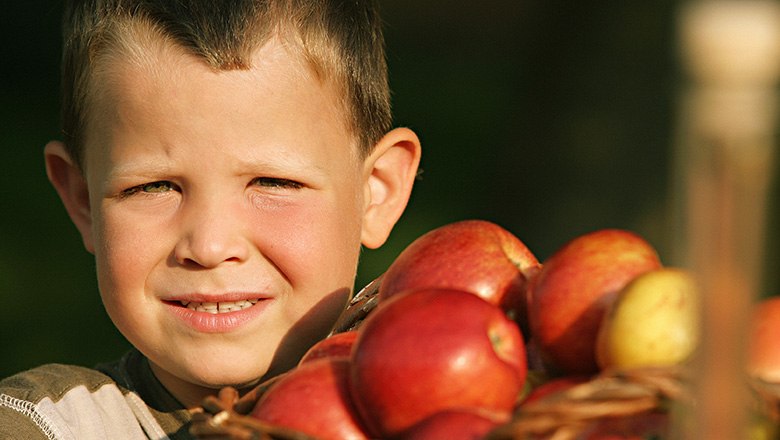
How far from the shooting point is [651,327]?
4.11ft

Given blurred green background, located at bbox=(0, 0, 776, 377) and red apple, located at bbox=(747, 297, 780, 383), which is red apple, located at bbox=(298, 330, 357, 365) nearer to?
red apple, located at bbox=(747, 297, 780, 383)

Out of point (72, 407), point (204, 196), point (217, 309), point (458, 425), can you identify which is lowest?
point (72, 407)

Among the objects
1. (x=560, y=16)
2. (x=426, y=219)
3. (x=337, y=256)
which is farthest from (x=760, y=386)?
(x=426, y=219)

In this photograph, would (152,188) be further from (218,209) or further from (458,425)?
(458,425)

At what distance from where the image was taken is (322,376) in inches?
53.7

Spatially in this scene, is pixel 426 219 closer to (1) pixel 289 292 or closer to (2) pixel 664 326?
(1) pixel 289 292

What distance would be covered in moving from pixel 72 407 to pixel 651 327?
3.59ft

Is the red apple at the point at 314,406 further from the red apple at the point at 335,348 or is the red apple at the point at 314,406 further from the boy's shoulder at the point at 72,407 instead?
the boy's shoulder at the point at 72,407

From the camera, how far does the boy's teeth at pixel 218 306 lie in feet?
6.55

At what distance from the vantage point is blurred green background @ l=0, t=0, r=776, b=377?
465cm

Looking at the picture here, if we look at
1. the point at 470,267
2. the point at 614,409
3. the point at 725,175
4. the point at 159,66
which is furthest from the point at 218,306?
the point at 725,175

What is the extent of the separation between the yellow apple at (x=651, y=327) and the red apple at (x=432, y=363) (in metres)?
0.12

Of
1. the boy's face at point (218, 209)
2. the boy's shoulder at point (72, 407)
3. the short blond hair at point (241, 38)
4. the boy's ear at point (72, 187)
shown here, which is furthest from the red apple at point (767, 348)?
the boy's ear at point (72, 187)

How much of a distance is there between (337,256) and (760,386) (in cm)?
105
